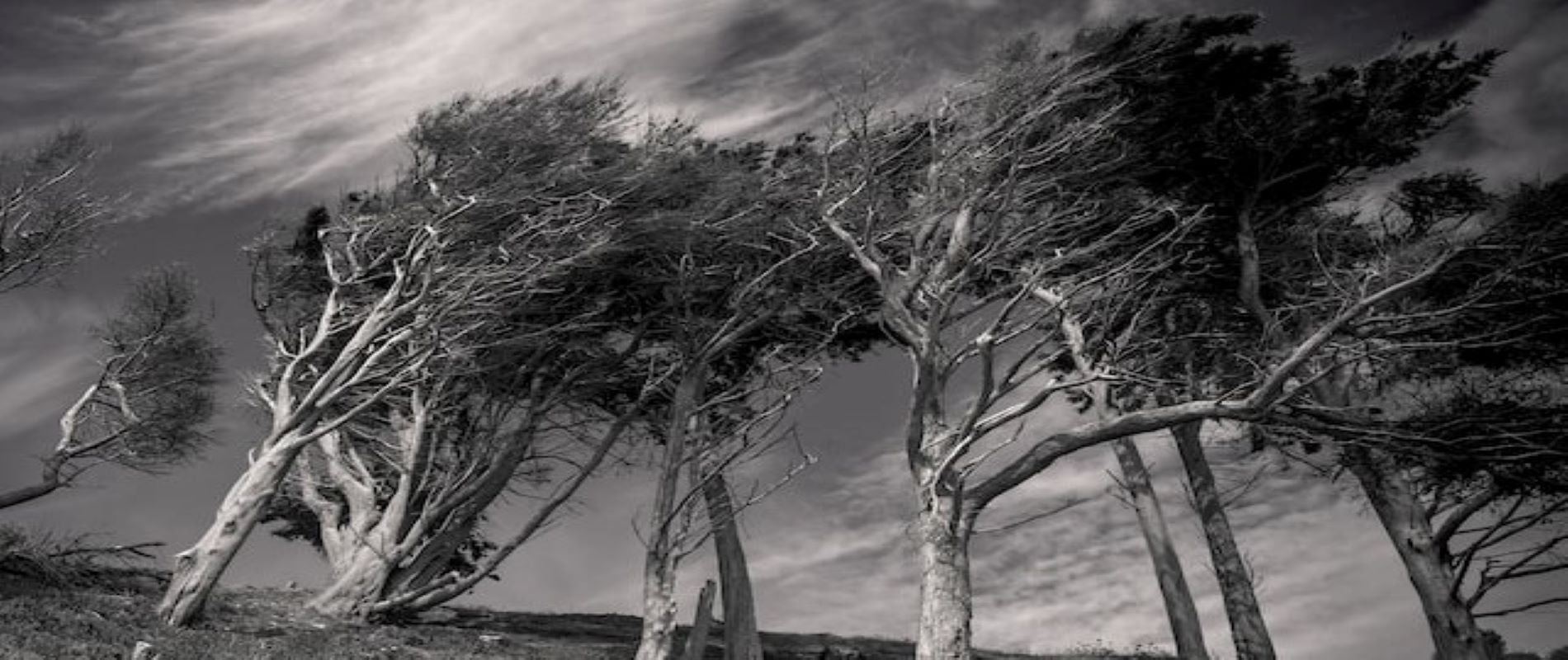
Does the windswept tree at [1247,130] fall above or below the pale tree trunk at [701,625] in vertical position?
above

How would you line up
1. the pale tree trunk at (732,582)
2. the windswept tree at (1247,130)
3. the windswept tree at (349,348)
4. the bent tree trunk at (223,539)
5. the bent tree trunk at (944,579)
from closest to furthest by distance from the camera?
1. the bent tree trunk at (944,579)
2. the bent tree trunk at (223,539)
3. the windswept tree at (349,348)
4. the windswept tree at (1247,130)
5. the pale tree trunk at (732,582)

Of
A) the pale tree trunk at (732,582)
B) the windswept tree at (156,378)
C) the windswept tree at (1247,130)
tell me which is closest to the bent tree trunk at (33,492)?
the windswept tree at (156,378)

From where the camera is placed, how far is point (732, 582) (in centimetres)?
1516

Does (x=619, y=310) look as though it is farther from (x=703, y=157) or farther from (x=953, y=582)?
(x=953, y=582)

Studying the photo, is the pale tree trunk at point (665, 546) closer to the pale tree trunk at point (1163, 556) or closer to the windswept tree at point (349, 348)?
the windswept tree at point (349, 348)

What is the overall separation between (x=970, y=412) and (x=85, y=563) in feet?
39.8

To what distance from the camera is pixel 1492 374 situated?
1143 cm

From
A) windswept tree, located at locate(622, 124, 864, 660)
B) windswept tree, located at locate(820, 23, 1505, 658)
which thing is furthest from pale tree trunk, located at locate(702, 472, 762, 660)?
windswept tree, located at locate(820, 23, 1505, 658)

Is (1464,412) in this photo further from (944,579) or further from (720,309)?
(720,309)

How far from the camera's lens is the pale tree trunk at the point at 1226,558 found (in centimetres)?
1410

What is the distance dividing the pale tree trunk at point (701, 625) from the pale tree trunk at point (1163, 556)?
6.33 meters

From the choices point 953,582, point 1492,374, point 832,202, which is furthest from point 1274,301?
point 953,582

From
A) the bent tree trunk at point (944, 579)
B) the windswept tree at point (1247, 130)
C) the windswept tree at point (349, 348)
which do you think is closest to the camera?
the bent tree trunk at point (944, 579)

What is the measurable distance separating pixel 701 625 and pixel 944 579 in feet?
11.9
